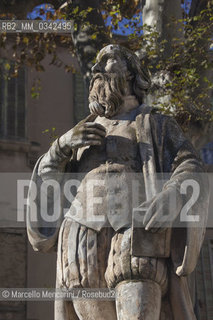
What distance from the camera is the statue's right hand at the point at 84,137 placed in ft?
16.1

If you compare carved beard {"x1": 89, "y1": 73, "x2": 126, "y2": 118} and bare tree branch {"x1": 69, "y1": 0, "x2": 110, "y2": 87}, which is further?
bare tree branch {"x1": 69, "y1": 0, "x2": 110, "y2": 87}

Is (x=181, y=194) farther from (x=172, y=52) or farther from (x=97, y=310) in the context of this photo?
(x=172, y=52)

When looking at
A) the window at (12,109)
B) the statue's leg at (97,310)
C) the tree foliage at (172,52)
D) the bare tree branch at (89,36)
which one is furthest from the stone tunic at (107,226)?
the window at (12,109)

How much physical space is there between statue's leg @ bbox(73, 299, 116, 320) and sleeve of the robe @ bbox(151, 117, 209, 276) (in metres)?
0.44

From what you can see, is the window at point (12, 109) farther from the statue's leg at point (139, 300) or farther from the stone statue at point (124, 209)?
the statue's leg at point (139, 300)

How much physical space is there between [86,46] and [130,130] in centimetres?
539

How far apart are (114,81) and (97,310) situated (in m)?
1.41

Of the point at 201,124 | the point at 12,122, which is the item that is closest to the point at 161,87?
the point at 201,124

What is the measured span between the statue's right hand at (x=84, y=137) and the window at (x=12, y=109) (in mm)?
13583

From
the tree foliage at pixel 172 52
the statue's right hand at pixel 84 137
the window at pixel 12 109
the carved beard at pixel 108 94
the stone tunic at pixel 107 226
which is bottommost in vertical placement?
the stone tunic at pixel 107 226

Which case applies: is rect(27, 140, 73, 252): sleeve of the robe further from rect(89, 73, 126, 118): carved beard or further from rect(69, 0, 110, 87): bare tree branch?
rect(69, 0, 110, 87): bare tree branch

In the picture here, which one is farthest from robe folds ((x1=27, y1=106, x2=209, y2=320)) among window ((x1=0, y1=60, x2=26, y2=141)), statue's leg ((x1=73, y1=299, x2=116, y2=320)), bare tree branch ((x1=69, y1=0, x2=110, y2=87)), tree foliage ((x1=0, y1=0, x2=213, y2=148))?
window ((x1=0, y1=60, x2=26, y2=141))

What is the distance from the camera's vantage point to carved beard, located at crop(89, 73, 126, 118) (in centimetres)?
514

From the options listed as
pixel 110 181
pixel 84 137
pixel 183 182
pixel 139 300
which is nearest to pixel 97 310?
pixel 139 300
